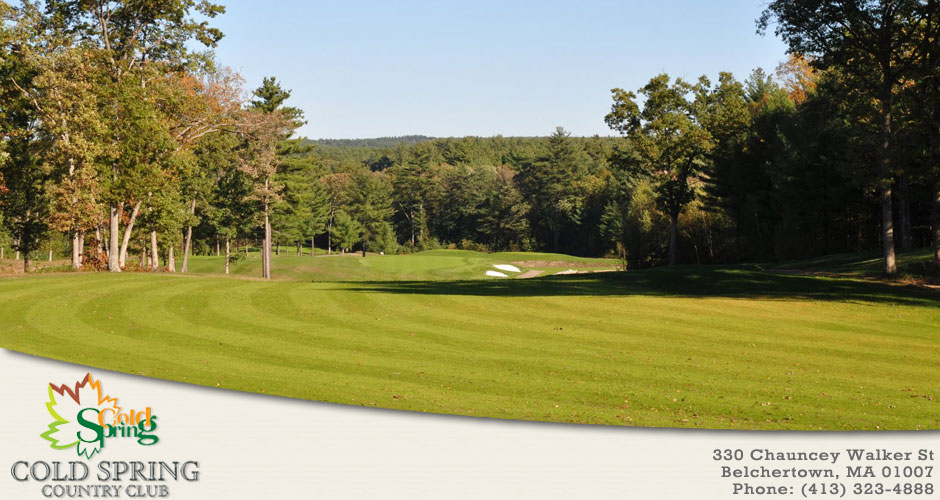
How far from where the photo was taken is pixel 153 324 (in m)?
20.0

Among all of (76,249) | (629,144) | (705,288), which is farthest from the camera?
(629,144)

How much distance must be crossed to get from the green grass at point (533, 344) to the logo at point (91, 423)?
2.29 meters

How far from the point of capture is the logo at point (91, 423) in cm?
1021

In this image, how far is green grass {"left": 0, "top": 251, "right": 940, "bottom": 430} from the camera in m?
12.8

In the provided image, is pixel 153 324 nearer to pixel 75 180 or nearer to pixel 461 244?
pixel 75 180

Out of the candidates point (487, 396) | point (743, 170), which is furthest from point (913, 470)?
point (743, 170)

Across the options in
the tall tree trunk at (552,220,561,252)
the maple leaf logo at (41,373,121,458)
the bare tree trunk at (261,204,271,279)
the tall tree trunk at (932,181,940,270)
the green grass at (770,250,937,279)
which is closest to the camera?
the maple leaf logo at (41,373,121,458)

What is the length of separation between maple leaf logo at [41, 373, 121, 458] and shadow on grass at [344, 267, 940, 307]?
1573 cm

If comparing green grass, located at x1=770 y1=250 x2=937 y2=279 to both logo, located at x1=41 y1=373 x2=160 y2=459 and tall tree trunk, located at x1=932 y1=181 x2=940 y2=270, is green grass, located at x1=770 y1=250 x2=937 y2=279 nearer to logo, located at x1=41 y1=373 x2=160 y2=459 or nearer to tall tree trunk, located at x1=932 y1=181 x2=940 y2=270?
tall tree trunk, located at x1=932 y1=181 x2=940 y2=270

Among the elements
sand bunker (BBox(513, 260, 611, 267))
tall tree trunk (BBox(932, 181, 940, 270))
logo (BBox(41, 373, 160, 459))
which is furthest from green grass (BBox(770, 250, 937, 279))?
sand bunker (BBox(513, 260, 611, 267))

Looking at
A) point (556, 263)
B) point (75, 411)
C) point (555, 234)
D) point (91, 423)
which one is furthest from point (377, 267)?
point (91, 423)

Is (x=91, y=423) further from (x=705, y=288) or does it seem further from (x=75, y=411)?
(x=705, y=288)

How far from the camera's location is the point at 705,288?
31.0 m

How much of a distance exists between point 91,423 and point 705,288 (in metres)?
25.4
